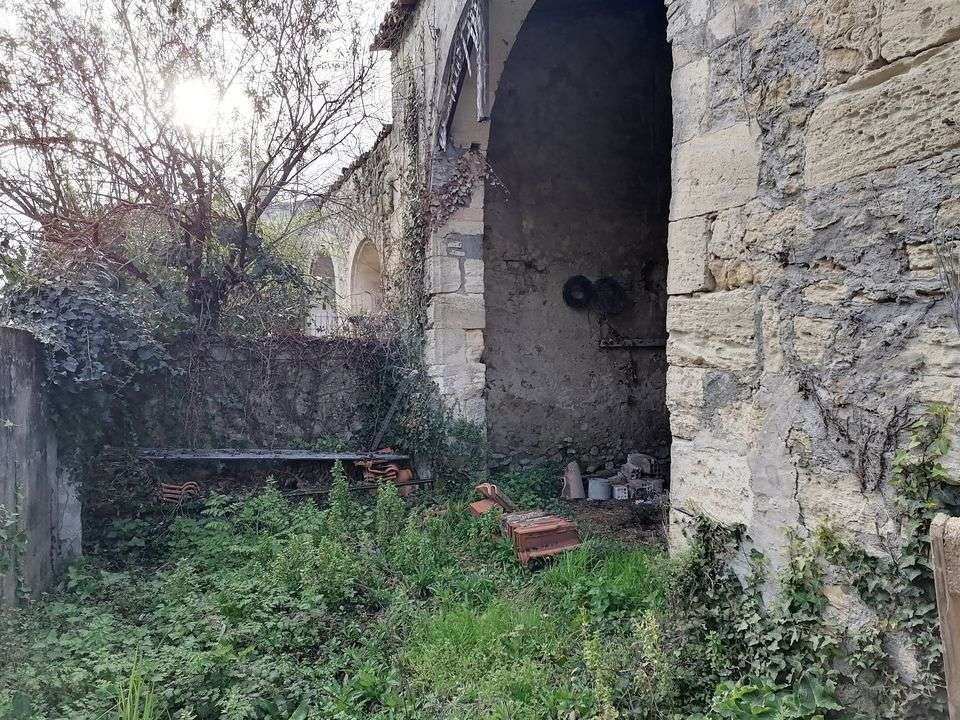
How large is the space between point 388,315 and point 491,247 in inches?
51.2

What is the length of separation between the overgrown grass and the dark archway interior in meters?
2.84

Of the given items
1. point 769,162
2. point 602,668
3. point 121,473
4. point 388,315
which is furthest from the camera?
point 388,315

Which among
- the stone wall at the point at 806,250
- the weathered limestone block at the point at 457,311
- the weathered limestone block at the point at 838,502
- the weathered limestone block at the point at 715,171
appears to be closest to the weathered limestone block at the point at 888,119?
the stone wall at the point at 806,250

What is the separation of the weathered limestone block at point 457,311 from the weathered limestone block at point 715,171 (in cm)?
330

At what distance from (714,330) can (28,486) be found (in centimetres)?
391

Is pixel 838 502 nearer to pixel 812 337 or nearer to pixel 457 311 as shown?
pixel 812 337

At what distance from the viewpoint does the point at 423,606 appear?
349 cm

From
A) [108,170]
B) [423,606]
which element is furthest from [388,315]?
[423,606]

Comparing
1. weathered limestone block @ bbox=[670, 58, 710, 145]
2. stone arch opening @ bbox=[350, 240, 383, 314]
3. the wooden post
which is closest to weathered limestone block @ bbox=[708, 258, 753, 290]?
weathered limestone block @ bbox=[670, 58, 710, 145]

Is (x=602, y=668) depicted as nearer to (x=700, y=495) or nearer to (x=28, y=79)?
(x=700, y=495)

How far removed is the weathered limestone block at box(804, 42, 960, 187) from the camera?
175 centimetres

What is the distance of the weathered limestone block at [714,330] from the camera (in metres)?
2.34

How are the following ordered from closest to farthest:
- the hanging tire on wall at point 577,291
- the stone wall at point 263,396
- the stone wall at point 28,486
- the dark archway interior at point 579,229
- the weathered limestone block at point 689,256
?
the weathered limestone block at point 689,256, the stone wall at point 28,486, the stone wall at point 263,396, the dark archway interior at point 579,229, the hanging tire on wall at point 577,291

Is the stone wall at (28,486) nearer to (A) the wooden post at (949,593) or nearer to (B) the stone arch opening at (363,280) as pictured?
(A) the wooden post at (949,593)
